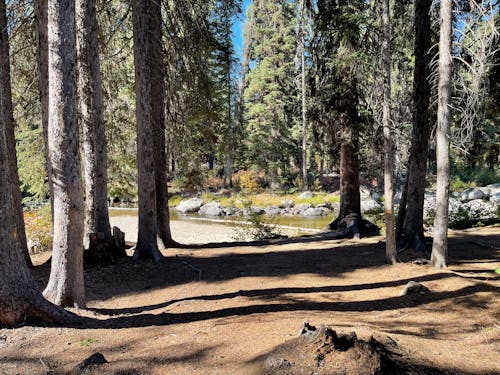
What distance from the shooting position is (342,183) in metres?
11.8

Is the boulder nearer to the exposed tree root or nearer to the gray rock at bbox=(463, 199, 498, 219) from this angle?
the gray rock at bbox=(463, 199, 498, 219)

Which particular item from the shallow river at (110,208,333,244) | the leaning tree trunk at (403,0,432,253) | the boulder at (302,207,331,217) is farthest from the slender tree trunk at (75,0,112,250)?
the boulder at (302,207,331,217)

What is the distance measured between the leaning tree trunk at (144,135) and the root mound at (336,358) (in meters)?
5.76

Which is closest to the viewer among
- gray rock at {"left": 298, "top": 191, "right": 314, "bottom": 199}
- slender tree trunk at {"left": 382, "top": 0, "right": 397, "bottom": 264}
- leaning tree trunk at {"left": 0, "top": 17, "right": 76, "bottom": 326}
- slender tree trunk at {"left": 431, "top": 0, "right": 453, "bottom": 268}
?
leaning tree trunk at {"left": 0, "top": 17, "right": 76, "bottom": 326}

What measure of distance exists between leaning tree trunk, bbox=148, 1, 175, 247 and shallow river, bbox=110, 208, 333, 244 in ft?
13.9

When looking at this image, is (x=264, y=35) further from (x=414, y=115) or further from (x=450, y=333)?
(x=450, y=333)

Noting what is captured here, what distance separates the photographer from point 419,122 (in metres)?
8.19

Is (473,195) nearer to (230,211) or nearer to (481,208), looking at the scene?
(481,208)

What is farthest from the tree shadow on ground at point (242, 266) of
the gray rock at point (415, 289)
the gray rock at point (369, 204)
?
the gray rock at point (369, 204)

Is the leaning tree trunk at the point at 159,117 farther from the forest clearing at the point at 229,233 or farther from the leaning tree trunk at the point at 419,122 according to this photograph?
the leaning tree trunk at the point at 419,122

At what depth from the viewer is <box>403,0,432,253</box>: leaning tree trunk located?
8.06m

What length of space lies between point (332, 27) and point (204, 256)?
261 inches

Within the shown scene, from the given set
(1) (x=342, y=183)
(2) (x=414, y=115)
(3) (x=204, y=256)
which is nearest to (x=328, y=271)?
(3) (x=204, y=256)

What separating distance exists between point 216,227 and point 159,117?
1029 centimetres
